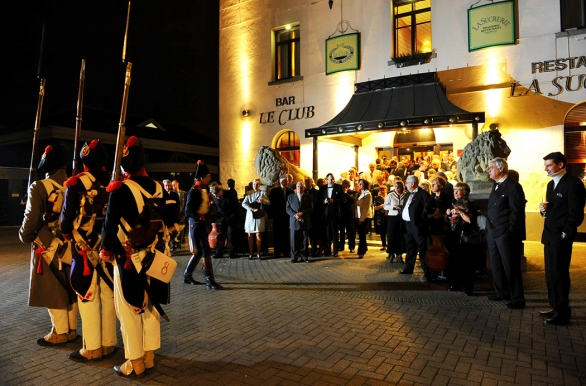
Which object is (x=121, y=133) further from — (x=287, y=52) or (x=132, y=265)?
(x=287, y=52)

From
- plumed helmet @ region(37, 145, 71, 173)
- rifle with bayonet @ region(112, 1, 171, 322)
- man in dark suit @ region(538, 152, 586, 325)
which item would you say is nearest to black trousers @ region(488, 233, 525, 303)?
man in dark suit @ region(538, 152, 586, 325)

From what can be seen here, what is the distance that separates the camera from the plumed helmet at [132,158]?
3.91 meters

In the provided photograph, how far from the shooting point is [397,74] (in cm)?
1459

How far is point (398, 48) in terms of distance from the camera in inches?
589

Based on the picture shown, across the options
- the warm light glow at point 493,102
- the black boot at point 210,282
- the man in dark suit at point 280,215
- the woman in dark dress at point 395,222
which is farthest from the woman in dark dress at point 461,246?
the warm light glow at point 493,102

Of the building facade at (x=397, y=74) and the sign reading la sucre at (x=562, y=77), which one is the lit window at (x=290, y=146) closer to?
the building facade at (x=397, y=74)

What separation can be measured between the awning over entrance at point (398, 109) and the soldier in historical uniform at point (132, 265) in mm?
9842

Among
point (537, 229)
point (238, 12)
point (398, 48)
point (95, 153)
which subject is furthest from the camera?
point (238, 12)

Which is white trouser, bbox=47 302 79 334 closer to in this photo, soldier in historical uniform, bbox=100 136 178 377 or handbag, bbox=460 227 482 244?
soldier in historical uniform, bbox=100 136 178 377

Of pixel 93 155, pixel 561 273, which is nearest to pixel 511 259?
pixel 561 273

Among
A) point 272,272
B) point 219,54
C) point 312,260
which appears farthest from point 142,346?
point 219,54

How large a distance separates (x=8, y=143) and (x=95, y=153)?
26662 mm

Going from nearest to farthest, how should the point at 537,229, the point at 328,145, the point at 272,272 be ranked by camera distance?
the point at 272,272 → the point at 537,229 → the point at 328,145

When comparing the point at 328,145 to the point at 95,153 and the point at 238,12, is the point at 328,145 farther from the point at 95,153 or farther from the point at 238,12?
the point at 95,153
